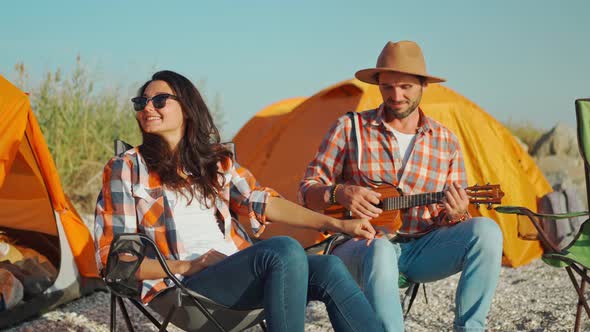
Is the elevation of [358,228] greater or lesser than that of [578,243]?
greater

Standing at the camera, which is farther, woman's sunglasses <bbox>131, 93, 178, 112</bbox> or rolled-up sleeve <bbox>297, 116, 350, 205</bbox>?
rolled-up sleeve <bbox>297, 116, 350, 205</bbox>

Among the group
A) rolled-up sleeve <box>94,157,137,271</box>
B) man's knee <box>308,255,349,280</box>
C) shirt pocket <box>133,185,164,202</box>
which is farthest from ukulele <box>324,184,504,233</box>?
rolled-up sleeve <box>94,157,137,271</box>

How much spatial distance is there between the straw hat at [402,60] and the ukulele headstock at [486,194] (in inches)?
22.5

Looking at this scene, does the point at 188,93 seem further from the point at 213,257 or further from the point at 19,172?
the point at 19,172

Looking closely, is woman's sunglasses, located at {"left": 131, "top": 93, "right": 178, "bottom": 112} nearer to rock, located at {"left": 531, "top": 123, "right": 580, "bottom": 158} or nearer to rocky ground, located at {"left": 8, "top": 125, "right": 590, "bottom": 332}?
rocky ground, located at {"left": 8, "top": 125, "right": 590, "bottom": 332}

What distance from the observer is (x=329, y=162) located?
10.5 ft

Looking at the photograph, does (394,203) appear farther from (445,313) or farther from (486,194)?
(445,313)

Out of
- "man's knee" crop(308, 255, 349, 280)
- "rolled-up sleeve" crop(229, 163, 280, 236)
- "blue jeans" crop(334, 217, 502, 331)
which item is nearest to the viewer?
"man's knee" crop(308, 255, 349, 280)

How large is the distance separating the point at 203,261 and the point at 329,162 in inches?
33.6

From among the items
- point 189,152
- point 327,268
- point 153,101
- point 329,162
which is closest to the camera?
point 327,268

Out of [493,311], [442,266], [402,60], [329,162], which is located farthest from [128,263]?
[493,311]

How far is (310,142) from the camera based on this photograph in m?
5.92

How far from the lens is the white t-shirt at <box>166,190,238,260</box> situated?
2621mm

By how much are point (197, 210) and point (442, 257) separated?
0.96m
